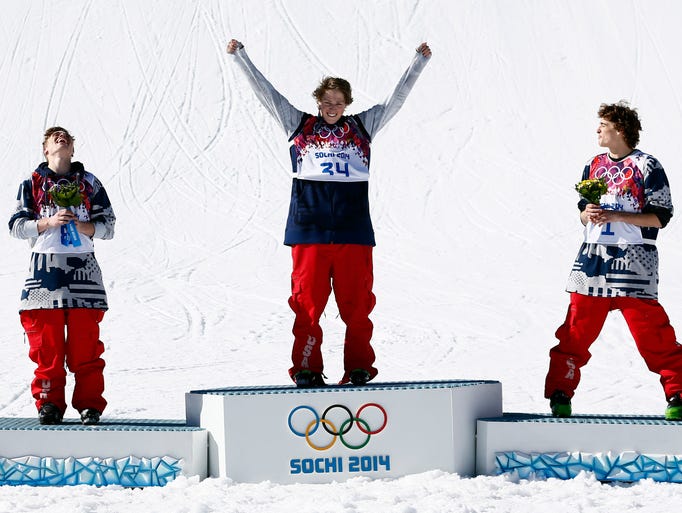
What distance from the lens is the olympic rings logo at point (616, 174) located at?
436cm

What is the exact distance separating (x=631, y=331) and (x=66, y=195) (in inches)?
96.7

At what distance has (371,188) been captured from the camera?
47.4 feet

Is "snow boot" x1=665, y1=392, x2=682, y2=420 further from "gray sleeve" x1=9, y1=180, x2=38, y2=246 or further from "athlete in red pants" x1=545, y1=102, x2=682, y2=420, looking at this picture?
"gray sleeve" x1=9, y1=180, x2=38, y2=246

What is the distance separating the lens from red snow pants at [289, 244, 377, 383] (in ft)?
14.9

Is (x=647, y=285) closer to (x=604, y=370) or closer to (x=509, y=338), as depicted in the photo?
(x=604, y=370)

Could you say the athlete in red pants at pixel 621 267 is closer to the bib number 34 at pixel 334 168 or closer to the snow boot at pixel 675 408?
the snow boot at pixel 675 408

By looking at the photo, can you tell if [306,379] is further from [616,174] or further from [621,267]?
[616,174]

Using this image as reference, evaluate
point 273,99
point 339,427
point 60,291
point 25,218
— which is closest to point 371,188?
point 273,99

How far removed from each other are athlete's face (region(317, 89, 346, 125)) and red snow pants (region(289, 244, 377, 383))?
0.59 metres

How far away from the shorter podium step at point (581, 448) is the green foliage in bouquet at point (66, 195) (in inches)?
76.5

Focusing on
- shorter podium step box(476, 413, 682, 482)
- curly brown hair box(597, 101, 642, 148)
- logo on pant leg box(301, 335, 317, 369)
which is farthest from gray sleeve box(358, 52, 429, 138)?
shorter podium step box(476, 413, 682, 482)

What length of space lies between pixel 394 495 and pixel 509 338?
496 cm

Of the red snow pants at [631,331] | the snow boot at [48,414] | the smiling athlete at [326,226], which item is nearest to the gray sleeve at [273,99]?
the smiling athlete at [326,226]

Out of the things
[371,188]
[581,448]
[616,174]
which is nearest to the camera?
[581,448]
